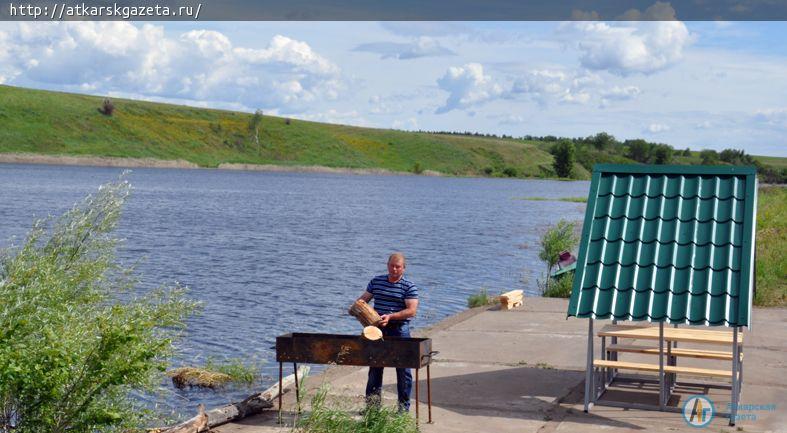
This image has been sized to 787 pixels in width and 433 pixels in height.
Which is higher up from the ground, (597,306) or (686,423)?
(597,306)

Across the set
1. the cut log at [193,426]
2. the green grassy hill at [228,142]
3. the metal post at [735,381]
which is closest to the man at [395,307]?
the cut log at [193,426]

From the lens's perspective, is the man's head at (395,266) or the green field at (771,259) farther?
Answer: the green field at (771,259)

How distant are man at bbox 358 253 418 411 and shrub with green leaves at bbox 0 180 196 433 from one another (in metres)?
2.04

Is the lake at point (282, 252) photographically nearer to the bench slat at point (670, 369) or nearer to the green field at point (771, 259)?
the bench slat at point (670, 369)

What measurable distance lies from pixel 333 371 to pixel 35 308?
541cm

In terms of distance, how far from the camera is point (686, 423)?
10.8 meters

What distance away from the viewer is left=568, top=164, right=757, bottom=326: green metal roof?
422 inches

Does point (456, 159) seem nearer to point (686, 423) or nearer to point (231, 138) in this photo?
point (231, 138)

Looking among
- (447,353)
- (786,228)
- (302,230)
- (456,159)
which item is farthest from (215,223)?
(456,159)

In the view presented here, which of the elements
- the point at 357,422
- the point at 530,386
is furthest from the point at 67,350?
the point at 530,386

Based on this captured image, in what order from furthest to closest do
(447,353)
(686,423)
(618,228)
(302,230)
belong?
(302,230), (447,353), (618,228), (686,423)

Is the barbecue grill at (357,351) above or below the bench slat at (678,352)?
above

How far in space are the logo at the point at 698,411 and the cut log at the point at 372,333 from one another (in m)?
3.40

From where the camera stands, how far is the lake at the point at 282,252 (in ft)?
67.4
